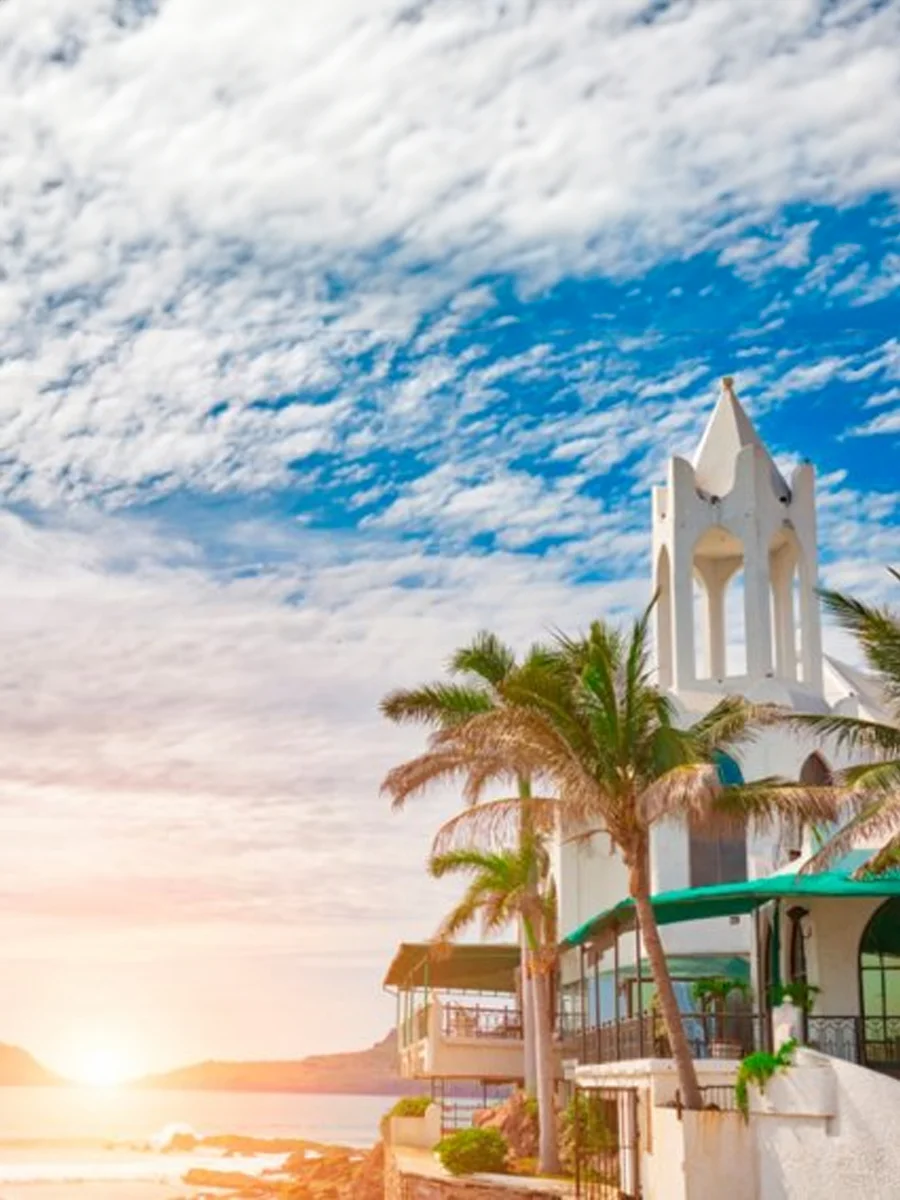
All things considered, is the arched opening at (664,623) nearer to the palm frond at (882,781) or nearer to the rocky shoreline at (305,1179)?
the palm frond at (882,781)

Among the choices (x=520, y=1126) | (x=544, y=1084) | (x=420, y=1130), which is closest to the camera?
(x=544, y=1084)

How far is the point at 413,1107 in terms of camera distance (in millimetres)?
43188

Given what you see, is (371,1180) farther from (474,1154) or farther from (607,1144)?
(474,1154)

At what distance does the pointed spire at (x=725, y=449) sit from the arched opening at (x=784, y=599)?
121cm

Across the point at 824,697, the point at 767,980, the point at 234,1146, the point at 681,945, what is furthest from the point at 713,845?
the point at 234,1146

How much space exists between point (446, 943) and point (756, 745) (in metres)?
8.53

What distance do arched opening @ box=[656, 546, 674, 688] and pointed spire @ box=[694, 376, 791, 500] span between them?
2099mm

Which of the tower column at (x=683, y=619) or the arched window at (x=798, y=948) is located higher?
the tower column at (x=683, y=619)

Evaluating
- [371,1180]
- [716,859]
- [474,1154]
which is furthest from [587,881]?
[371,1180]

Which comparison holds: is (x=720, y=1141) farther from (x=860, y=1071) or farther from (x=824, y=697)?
(x=824, y=697)

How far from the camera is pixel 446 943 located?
35.3 meters

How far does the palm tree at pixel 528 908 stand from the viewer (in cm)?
3228

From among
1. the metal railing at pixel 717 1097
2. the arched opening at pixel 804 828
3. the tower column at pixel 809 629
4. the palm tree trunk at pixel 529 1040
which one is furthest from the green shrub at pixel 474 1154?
the tower column at pixel 809 629

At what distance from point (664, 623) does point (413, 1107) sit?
13707mm
